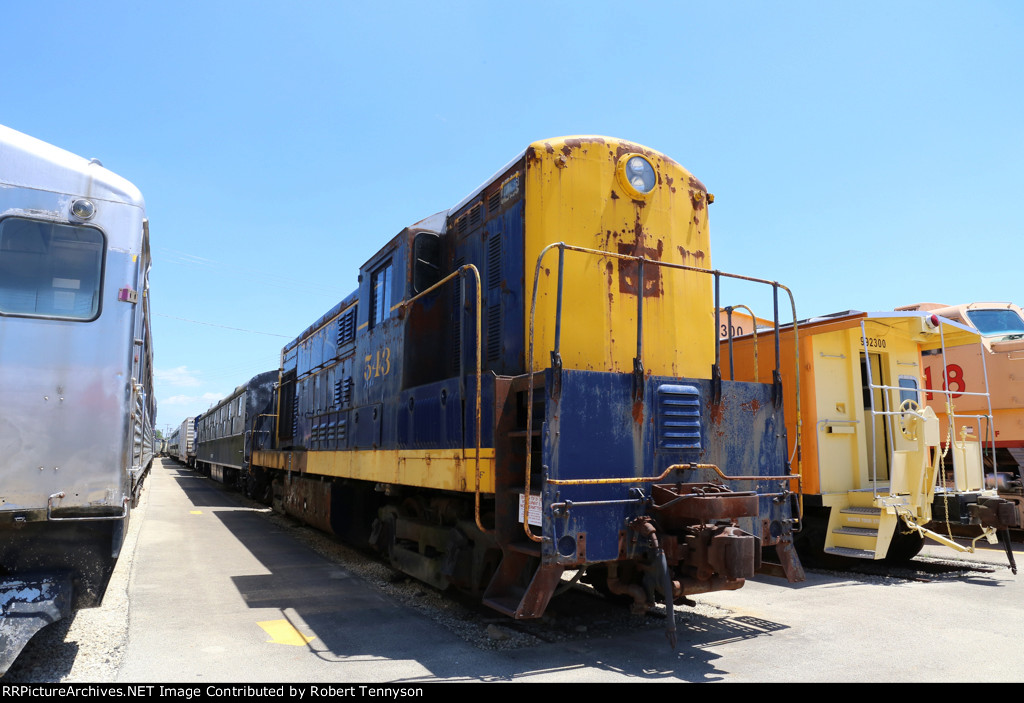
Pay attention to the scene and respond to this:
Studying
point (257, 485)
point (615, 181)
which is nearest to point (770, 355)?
point (615, 181)

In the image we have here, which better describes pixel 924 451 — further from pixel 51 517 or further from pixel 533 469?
pixel 51 517

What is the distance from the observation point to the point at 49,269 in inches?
158

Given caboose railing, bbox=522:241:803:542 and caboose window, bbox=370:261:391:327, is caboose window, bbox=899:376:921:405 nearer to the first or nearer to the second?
caboose railing, bbox=522:241:803:542

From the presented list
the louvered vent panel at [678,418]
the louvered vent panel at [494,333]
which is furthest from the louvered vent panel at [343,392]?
the louvered vent panel at [678,418]

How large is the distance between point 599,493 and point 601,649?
119 centimetres

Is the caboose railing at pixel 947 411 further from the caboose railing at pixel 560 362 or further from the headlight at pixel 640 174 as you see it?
the headlight at pixel 640 174

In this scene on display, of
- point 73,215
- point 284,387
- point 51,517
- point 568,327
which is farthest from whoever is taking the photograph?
point 284,387

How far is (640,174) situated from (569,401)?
7.62ft

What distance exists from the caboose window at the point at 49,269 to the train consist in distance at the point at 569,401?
2434mm

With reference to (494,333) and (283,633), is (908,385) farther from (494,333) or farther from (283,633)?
(283,633)

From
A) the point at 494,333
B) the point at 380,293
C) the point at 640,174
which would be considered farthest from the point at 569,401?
the point at 380,293

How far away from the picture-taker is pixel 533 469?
16.0 feet

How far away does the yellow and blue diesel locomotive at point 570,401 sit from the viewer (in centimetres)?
444

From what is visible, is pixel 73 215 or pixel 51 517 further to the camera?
pixel 73 215
